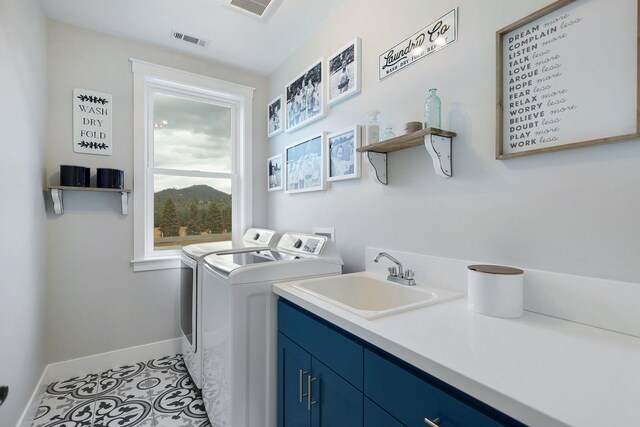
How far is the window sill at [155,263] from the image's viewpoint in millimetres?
2428

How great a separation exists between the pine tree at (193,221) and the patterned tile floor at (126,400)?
1121 mm

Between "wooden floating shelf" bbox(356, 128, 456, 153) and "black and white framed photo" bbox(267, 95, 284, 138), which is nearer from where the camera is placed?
"wooden floating shelf" bbox(356, 128, 456, 153)

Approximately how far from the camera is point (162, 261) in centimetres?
252

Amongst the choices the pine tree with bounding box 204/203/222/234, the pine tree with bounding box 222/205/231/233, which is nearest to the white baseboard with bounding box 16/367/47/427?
the pine tree with bounding box 204/203/222/234

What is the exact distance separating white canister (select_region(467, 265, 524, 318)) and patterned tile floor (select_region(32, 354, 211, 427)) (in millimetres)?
1670

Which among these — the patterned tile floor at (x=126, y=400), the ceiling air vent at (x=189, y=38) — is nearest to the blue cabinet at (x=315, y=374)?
the patterned tile floor at (x=126, y=400)

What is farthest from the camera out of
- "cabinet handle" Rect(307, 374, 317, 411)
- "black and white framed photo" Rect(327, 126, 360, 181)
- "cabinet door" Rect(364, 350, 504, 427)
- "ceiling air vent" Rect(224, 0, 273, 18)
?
"ceiling air vent" Rect(224, 0, 273, 18)

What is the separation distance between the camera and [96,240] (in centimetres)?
229

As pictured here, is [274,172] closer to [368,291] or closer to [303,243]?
[303,243]

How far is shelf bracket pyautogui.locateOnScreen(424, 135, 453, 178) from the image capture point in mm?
1260

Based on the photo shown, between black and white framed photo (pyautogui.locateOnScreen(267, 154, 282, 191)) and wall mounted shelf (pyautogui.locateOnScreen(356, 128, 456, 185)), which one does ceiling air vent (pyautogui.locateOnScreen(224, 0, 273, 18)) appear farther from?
wall mounted shelf (pyautogui.locateOnScreen(356, 128, 456, 185))

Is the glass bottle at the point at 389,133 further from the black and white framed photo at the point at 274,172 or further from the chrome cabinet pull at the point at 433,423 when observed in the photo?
the black and white framed photo at the point at 274,172

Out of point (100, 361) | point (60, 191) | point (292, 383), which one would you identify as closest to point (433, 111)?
point (292, 383)

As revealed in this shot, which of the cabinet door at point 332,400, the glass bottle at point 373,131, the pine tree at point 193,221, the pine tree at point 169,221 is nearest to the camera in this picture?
the cabinet door at point 332,400
